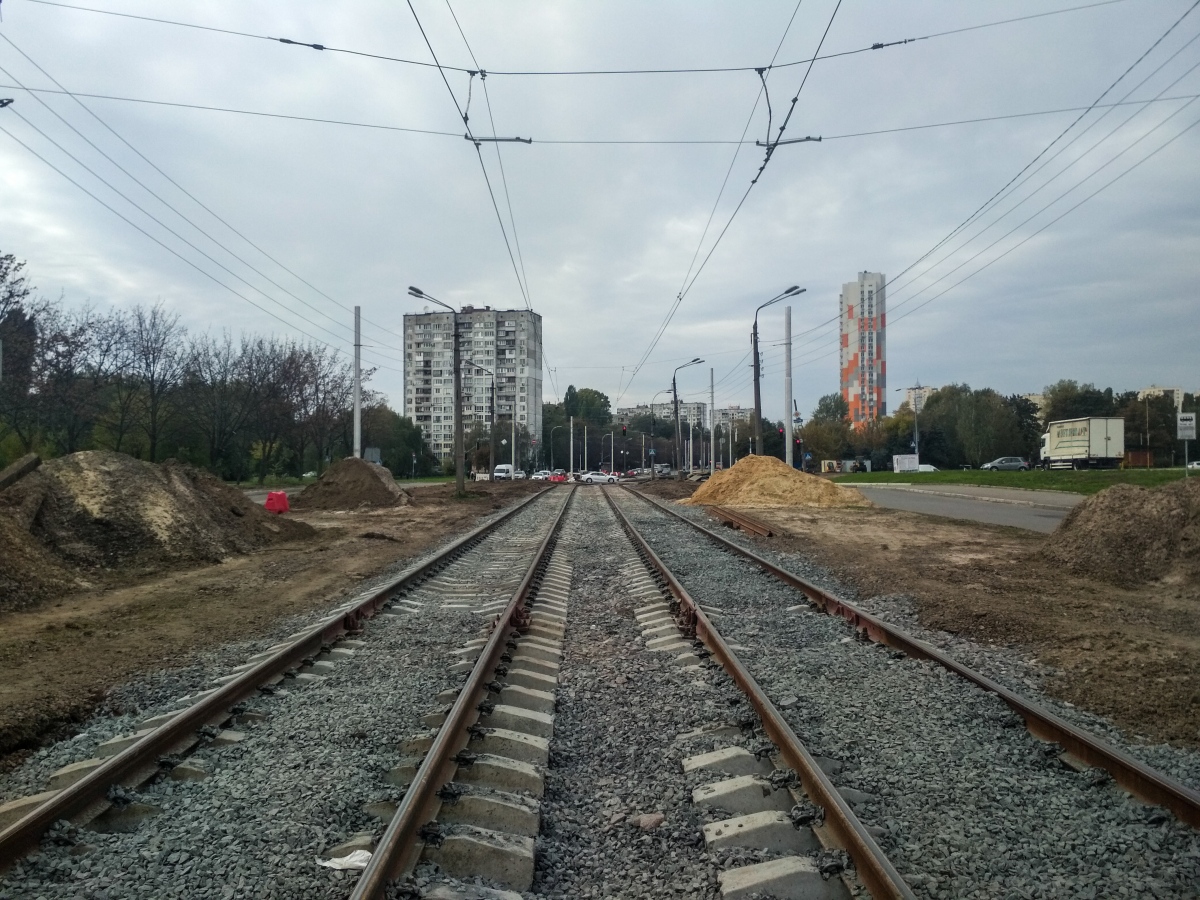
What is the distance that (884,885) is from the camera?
10.2ft

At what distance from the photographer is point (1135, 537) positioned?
1292 cm

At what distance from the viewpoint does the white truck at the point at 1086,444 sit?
192ft

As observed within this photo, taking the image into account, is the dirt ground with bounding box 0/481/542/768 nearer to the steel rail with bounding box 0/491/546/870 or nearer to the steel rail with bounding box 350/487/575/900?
the steel rail with bounding box 0/491/546/870

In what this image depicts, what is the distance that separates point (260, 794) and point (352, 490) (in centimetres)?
2780

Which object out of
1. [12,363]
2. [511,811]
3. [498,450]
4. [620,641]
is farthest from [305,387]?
[511,811]

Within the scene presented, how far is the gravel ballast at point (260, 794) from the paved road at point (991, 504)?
60.5 ft

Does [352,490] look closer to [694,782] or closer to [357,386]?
[357,386]

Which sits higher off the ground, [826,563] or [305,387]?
[305,387]

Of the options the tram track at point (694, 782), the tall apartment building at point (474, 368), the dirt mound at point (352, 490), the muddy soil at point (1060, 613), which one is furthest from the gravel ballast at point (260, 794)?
the tall apartment building at point (474, 368)

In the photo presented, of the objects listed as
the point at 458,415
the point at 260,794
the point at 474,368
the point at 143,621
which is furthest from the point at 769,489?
the point at 474,368

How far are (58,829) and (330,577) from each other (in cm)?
978

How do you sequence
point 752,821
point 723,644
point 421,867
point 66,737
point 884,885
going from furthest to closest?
point 723,644, point 66,737, point 752,821, point 421,867, point 884,885

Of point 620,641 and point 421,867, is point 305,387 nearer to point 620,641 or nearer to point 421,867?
point 620,641

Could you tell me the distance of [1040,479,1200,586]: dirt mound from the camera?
12055mm
